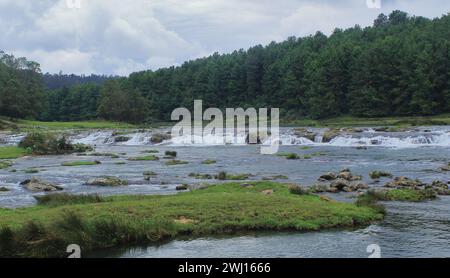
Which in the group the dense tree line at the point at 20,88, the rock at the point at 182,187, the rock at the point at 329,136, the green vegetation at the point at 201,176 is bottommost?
the green vegetation at the point at 201,176

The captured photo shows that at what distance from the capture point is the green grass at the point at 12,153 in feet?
178

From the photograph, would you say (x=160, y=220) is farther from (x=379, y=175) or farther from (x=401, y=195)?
(x=379, y=175)

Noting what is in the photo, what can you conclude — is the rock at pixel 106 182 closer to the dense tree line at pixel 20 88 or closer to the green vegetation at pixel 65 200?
the green vegetation at pixel 65 200

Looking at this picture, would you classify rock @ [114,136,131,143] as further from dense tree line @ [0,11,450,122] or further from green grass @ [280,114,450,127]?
dense tree line @ [0,11,450,122]

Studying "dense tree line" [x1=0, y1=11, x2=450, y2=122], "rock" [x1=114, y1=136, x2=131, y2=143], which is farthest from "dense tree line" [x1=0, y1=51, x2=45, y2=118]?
"rock" [x1=114, y1=136, x2=131, y2=143]

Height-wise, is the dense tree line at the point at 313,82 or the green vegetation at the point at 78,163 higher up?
the dense tree line at the point at 313,82

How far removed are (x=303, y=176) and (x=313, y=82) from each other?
3933 inches

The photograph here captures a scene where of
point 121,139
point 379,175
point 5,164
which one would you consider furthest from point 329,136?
point 5,164

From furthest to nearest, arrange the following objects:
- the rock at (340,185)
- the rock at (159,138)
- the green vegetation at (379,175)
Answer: the rock at (159,138) → the green vegetation at (379,175) → the rock at (340,185)

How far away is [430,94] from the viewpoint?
108 metres

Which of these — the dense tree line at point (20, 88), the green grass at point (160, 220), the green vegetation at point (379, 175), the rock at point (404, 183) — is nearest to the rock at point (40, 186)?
the green grass at point (160, 220)

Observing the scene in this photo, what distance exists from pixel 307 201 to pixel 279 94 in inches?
5063

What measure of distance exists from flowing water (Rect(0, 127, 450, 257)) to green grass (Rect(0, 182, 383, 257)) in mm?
748

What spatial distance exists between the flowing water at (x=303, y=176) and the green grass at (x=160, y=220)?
748 millimetres
